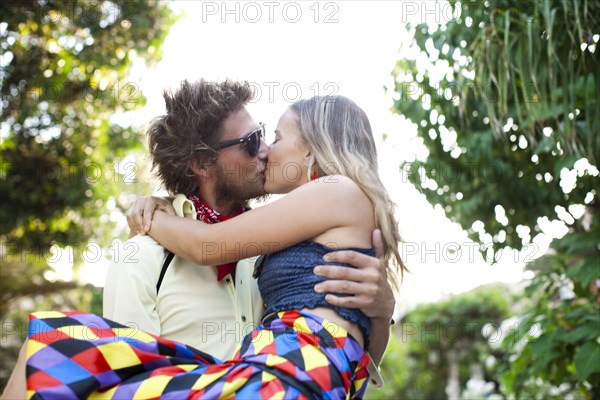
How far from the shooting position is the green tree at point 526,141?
11.1 feet

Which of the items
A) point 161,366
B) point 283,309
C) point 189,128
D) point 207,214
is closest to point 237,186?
point 207,214

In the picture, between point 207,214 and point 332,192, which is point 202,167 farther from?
point 332,192

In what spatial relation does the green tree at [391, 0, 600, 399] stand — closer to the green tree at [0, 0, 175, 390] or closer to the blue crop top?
the blue crop top

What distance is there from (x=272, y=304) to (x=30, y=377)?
718mm

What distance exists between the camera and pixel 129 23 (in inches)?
366

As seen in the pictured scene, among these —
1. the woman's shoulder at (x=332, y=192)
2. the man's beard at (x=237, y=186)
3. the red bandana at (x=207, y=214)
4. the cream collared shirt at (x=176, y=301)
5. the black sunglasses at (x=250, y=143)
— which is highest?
the black sunglasses at (x=250, y=143)

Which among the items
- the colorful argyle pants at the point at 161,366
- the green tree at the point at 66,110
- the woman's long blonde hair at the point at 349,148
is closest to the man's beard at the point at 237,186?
the woman's long blonde hair at the point at 349,148

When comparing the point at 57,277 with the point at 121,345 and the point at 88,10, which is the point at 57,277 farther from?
the point at 121,345

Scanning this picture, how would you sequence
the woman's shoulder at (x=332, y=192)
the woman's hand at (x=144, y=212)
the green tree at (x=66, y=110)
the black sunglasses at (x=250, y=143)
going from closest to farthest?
the woman's shoulder at (x=332, y=192) → the woman's hand at (x=144, y=212) → the black sunglasses at (x=250, y=143) → the green tree at (x=66, y=110)

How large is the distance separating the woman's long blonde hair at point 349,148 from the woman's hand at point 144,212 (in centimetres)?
55

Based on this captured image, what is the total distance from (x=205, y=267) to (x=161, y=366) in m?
0.64

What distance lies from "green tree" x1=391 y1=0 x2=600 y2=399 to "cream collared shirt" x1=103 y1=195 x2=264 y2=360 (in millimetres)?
1596

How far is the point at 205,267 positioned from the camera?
96.7 inches

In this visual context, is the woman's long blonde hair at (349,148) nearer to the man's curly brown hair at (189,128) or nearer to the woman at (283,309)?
the woman at (283,309)
